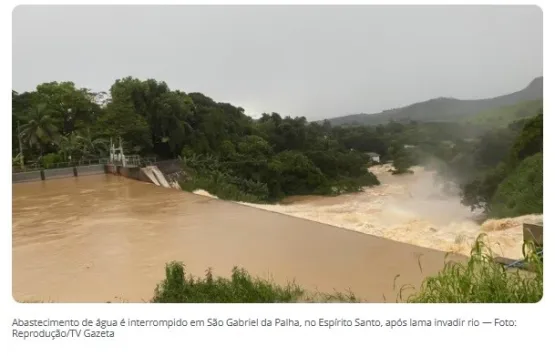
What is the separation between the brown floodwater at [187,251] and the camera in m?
3.54

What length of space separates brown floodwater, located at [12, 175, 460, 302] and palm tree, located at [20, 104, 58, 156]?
181 cm

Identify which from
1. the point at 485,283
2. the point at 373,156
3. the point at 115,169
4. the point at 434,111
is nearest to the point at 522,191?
the point at 434,111

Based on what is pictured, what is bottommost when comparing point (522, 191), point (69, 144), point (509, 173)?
point (522, 191)

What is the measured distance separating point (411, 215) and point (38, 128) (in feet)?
21.4

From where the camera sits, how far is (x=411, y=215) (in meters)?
4.86

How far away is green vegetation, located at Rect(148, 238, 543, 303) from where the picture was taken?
103 inches

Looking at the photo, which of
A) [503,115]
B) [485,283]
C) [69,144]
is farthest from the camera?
[69,144]

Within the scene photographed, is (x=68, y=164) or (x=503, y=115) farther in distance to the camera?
(x=68, y=164)

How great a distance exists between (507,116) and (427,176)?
39.0 inches

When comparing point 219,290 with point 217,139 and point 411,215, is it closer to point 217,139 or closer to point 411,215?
point 411,215

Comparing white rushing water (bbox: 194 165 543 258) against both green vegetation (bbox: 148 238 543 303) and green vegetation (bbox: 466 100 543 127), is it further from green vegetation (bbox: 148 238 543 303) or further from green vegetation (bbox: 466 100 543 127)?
green vegetation (bbox: 148 238 543 303)

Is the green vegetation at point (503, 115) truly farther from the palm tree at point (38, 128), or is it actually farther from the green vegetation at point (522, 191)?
the palm tree at point (38, 128)

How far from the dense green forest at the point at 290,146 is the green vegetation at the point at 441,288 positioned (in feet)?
4.64

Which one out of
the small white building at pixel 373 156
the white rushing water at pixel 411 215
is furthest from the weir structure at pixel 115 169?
the small white building at pixel 373 156
